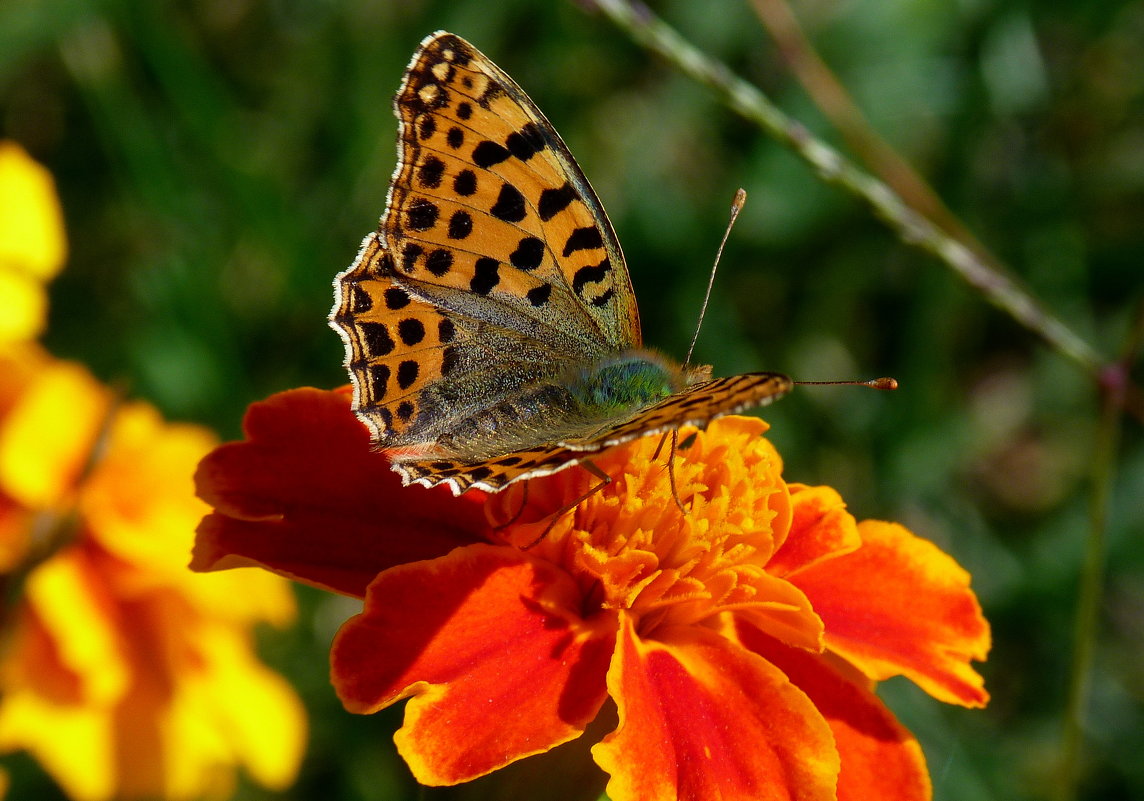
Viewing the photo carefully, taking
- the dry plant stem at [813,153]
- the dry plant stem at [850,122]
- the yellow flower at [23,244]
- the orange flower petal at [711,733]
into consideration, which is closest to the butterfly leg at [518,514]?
the orange flower petal at [711,733]

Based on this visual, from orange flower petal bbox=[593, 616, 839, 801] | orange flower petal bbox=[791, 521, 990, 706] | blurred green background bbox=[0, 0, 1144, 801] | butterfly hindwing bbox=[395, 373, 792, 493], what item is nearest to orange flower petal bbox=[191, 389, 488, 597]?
butterfly hindwing bbox=[395, 373, 792, 493]

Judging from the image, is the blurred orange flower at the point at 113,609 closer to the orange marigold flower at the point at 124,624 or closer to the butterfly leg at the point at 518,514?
the orange marigold flower at the point at 124,624

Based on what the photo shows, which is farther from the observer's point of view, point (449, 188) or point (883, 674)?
point (449, 188)

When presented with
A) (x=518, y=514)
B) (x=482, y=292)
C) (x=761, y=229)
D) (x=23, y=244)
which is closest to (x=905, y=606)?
(x=518, y=514)

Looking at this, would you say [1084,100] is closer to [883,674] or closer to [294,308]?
[294,308]

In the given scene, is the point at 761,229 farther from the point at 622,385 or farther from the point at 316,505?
the point at 316,505

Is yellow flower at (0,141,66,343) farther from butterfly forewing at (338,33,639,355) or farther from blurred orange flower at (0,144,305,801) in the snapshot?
butterfly forewing at (338,33,639,355)

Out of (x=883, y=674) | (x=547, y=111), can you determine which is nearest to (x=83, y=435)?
(x=883, y=674)
